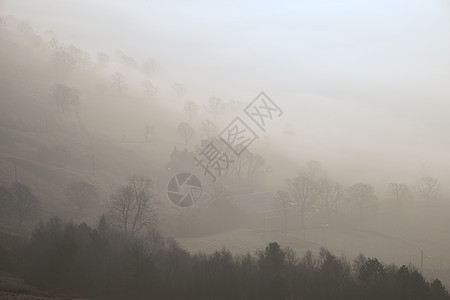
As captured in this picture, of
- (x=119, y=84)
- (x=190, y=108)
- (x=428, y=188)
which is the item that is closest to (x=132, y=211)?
(x=428, y=188)

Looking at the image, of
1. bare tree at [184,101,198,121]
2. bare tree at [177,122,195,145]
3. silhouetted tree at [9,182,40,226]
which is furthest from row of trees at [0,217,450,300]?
bare tree at [184,101,198,121]

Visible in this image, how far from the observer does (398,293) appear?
A: 139 ft

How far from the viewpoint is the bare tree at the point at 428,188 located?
310ft

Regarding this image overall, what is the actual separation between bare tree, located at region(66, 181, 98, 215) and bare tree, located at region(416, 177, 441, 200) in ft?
221

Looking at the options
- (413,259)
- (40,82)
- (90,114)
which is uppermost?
(40,82)

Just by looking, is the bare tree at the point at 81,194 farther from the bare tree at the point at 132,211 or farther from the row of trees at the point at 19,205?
the row of trees at the point at 19,205

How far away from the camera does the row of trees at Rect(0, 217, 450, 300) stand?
4241cm

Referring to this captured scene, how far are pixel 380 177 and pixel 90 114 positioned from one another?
262 ft

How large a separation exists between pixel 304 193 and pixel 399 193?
2163 cm

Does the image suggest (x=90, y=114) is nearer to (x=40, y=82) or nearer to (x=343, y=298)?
(x=40, y=82)

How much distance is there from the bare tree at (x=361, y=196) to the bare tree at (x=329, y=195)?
222 centimetres

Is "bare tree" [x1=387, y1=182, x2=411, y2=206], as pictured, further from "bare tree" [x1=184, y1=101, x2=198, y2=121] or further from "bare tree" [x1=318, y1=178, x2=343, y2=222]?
"bare tree" [x1=184, y1=101, x2=198, y2=121]

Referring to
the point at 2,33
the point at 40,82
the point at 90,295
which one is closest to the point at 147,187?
the point at 90,295

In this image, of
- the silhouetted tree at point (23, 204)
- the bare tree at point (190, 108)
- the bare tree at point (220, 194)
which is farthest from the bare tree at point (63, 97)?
the bare tree at point (220, 194)
